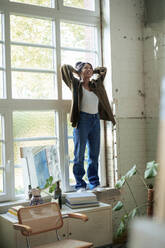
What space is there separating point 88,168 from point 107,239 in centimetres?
98

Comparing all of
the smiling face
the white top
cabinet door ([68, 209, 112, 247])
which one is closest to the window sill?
cabinet door ([68, 209, 112, 247])

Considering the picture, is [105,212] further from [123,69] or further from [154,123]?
[123,69]

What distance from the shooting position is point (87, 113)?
14.7 ft

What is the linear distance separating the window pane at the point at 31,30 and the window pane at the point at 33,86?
43 centimetres

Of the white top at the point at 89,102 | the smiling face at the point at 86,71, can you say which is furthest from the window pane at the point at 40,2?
the white top at the point at 89,102

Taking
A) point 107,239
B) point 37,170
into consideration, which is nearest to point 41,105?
point 37,170

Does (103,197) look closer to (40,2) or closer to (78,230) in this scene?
(78,230)

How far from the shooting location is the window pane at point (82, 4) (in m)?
4.65

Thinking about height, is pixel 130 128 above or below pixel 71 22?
below

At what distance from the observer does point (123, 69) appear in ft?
16.0

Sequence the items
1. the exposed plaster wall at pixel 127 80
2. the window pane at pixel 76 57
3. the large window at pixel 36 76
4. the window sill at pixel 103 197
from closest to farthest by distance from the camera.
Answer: the window sill at pixel 103 197, the large window at pixel 36 76, the window pane at pixel 76 57, the exposed plaster wall at pixel 127 80

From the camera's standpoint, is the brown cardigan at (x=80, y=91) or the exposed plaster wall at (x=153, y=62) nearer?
the brown cardigan at (x=80, y=91)

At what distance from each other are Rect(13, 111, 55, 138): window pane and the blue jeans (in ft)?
1.11

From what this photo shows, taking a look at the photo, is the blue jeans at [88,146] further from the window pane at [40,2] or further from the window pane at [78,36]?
the window pane at [40,2]
